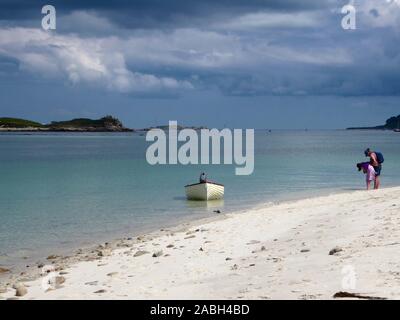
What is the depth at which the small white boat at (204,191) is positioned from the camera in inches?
1414

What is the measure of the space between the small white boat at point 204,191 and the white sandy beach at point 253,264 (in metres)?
14.0

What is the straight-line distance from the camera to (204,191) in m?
35.9

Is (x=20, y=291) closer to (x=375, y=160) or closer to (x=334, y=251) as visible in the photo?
(x=334, y=251)

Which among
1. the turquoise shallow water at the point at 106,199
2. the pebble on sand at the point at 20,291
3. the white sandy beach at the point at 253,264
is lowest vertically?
the pebble on sand at the point at 20,291

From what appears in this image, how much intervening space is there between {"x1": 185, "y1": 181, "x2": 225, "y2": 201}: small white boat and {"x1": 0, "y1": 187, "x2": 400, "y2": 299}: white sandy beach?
14010 millimetres

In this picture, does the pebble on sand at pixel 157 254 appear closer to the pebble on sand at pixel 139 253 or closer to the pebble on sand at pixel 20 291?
the pebble on sand at pixel 139 253

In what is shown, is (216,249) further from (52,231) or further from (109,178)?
(109,178)

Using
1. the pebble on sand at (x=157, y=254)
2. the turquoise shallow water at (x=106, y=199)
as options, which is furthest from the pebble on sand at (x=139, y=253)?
the turquoise shallow water at (x=106, y=199)

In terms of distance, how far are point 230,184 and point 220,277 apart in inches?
1389

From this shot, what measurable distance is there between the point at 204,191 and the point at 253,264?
72.0ft

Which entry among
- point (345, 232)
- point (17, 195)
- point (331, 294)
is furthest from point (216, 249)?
point (17, 195)

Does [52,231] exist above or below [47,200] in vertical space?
below

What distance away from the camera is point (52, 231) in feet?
82.2
